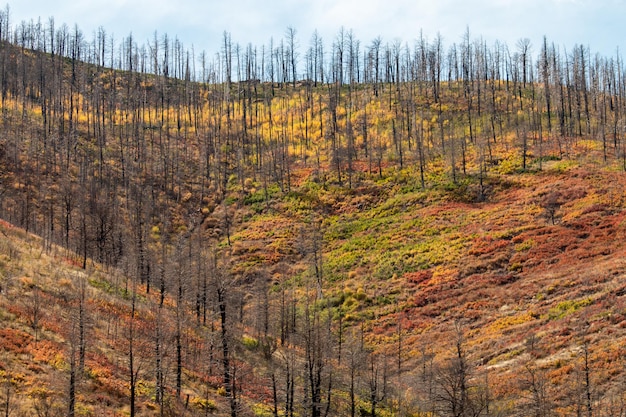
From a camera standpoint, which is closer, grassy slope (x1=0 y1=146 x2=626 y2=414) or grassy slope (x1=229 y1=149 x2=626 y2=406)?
grassy slope (x1=0 y1=146 x2=626 y2=414)

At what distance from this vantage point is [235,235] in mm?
80875

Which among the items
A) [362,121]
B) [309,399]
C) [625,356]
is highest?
[362,121]

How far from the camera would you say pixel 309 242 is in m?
75.9

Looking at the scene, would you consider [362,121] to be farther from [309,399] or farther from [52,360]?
[52,360]

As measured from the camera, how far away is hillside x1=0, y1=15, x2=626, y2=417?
38062 mm

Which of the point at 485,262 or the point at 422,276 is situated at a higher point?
the point at 485,262

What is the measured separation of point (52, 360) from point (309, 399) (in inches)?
677

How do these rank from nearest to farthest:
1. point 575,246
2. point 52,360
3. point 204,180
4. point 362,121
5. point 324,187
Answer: point 52,360 < point 575,246 < point 324,187 < point 204,180 < point 362,121

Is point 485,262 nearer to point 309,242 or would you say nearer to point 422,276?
point 422,276

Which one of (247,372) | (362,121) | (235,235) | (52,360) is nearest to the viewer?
(52,360)

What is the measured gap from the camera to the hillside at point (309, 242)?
38062mm

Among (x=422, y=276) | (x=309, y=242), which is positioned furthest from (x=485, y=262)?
(x=309, y=242)

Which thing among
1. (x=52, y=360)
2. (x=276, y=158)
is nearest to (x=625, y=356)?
(x=52, y=360)

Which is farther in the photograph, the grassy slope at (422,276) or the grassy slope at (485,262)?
the grassy slope at (485,262)
